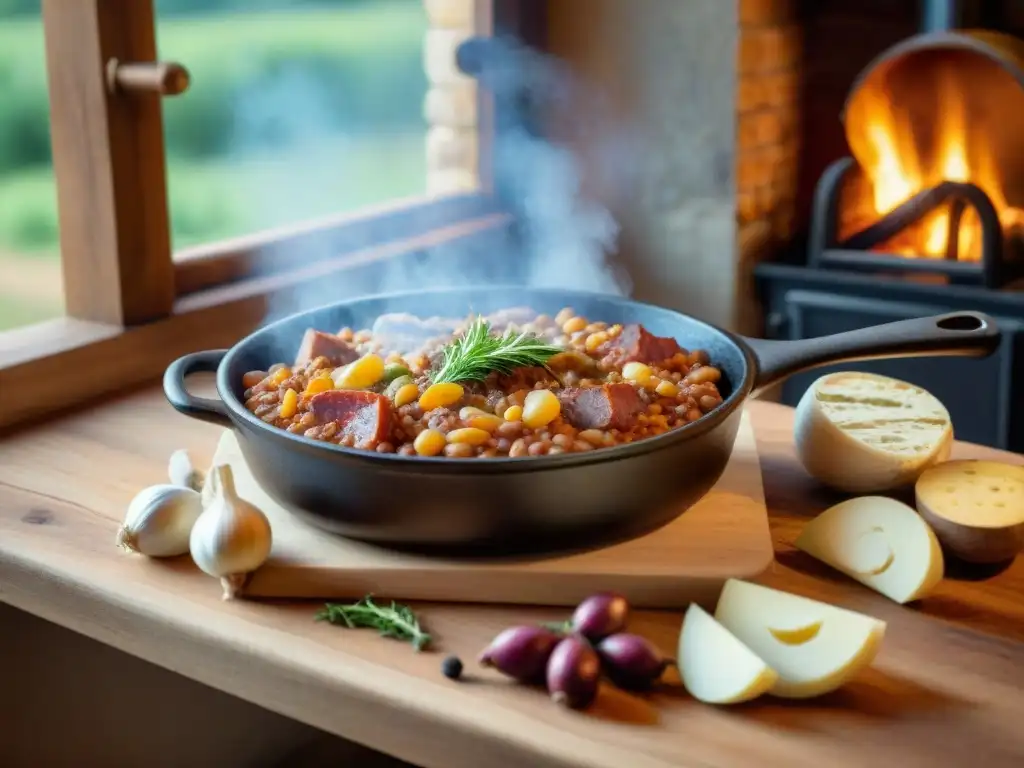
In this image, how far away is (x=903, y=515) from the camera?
3.66 ft

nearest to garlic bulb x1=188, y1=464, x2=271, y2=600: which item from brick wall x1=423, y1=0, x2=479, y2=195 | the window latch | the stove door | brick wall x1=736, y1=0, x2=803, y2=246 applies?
the window latch

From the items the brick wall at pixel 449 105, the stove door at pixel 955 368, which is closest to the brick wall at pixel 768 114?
the stove door at pixel 955 368

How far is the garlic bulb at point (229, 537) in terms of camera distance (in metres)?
1.09

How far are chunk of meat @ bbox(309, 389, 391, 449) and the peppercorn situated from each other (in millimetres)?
246

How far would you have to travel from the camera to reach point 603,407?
1177 mm

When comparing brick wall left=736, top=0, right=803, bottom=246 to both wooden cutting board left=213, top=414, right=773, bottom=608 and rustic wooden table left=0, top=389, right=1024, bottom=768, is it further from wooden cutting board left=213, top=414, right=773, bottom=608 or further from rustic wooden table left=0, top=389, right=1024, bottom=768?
wooden cutting board left=213, top=414, right=773, bottom=608

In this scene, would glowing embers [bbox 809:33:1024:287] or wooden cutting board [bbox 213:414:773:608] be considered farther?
glowing embers [bbox 809:33:1024:287]

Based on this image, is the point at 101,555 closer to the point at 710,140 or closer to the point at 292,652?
the point at 292,652

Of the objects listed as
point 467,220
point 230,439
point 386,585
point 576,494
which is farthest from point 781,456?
point 467,220

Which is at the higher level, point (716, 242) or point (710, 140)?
point (710, 140)

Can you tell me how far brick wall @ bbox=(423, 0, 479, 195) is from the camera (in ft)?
8.57

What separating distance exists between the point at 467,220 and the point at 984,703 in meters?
1.86

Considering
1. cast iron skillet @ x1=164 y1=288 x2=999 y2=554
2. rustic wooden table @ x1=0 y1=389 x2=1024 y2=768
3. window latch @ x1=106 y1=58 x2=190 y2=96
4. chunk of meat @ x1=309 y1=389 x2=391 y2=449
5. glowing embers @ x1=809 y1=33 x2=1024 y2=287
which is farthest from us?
glowing embers @ x1=809 y1=33 x2=1024 y2=287

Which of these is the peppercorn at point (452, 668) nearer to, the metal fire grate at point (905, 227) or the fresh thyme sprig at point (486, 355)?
the fresh thyme sprig at point (486, 355)
